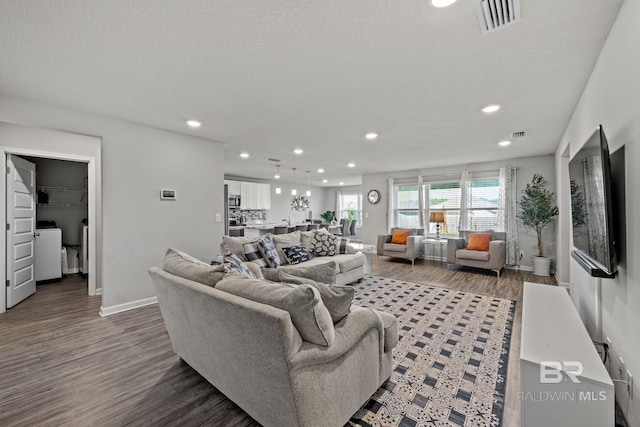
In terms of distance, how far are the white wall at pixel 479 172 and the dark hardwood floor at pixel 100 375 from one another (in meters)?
2.72

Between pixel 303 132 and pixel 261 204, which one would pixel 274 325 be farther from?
pixel 261 204

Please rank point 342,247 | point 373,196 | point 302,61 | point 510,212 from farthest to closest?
point 373,196 → point 510,212 → point 342,247 → point 302,61

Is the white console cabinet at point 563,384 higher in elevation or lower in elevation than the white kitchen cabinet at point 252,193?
lower

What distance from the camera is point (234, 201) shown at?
8562 millimetres

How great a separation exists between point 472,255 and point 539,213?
136 centimetres

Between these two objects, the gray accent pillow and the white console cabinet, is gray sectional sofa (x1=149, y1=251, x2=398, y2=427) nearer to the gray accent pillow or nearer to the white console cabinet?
the gray accent pillow

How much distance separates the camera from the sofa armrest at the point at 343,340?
1.22 meters

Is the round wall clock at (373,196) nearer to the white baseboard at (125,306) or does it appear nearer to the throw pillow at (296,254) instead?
the throw pillow at (296,254)

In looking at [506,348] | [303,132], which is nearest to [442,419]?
[506,348]

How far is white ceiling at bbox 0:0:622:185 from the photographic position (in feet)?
5.06

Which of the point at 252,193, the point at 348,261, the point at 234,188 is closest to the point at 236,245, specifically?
the point at 348,261

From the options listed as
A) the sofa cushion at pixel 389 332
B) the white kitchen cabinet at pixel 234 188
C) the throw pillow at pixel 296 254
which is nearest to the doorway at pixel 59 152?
the throw pillow at pixel 296 254

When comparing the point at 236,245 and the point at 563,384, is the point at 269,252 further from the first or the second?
the point at 563,384

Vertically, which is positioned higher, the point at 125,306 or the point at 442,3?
the point at 442,3
